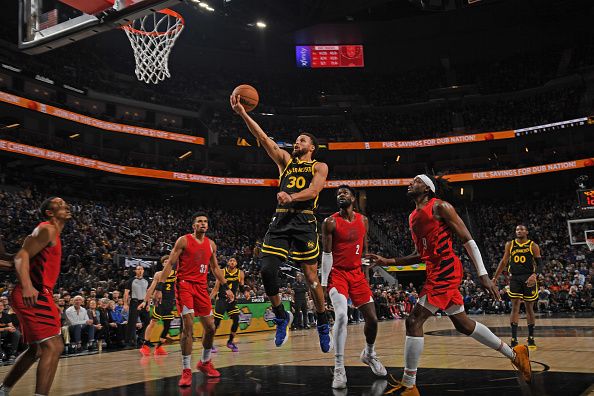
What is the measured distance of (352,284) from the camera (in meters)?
6.56

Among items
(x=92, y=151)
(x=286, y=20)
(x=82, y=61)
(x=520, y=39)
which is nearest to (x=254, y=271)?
(x=92, y=151)

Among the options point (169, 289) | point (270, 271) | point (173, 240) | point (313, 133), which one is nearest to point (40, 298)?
point (270, 271)

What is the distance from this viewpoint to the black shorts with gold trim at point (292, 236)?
596 centimetres

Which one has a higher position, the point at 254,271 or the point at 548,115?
the point at 548,115

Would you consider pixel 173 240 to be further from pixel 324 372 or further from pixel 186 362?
pixel 324 372

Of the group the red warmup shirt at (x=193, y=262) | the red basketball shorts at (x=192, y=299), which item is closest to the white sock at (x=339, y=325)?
the red basketball shorts at (x=192, y=299)

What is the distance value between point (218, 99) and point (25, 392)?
3194 cm

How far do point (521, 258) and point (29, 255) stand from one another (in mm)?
8298

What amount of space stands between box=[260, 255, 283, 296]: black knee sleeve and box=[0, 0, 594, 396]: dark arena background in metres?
9.49

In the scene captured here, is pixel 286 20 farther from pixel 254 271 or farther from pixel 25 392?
pixel 25 392

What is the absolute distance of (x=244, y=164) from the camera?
3834cm

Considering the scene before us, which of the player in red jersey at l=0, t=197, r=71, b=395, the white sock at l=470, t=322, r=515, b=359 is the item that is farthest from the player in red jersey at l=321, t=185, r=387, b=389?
the player in red jersey at l=0, t=197, r=71, b=395

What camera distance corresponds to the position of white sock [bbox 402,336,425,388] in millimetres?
5188

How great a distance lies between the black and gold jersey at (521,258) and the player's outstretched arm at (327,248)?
505 centimetres
